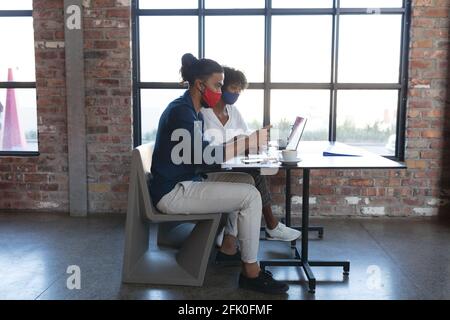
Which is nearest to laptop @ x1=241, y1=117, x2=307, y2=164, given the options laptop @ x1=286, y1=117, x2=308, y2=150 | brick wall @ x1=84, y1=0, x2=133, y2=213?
laptop @ x1=286, y1=117, x2=308, y2=150

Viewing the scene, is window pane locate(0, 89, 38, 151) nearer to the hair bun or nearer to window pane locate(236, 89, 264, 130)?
window pane locate(236, 89, 264, 130)

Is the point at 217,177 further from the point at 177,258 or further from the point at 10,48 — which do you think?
the point at 10,48

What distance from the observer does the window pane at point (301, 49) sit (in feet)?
14.0

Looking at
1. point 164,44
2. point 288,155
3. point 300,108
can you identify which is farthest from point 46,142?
point 288,155

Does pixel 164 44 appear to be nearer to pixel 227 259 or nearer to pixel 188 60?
pixel 188 60

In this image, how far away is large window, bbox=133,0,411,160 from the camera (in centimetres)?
425

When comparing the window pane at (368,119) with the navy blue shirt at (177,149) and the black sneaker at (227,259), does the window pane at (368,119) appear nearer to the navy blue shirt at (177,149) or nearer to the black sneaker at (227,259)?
the black sneaker at (227,259)

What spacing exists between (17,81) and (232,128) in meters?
2.29

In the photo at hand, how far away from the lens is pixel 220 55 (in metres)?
4.35

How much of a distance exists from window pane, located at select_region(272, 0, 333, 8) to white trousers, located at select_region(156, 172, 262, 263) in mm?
2223

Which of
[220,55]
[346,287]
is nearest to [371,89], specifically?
[220,55]

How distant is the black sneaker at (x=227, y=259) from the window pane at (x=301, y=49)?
6.13ft
